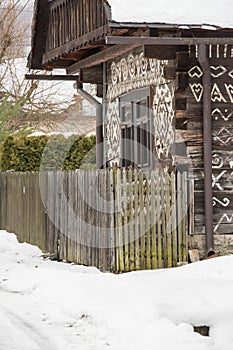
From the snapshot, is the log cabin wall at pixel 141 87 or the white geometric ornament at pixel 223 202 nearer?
the white geometric ornament at pixel 223 202

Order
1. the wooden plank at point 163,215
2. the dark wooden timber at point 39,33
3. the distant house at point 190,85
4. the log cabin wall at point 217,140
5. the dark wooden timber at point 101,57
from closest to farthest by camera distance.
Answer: the wooden plank at point 163,215
the distant house at point 190,85
the log cabin wall at point 217,140
the dark wooden timber at point 101,57
the dark wooden timber at point 39,33

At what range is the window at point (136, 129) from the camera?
14.4 meters

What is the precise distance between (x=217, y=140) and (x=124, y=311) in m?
5.29

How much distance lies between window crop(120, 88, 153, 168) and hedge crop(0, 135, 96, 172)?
783 cm

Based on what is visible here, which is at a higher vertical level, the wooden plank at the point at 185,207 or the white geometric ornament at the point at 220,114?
the white geometric ornament at the point at 220,114

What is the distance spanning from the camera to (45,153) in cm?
2439

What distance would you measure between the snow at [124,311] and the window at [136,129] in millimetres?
4274

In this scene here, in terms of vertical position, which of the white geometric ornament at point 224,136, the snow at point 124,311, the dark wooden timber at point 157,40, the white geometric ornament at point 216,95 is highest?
the dark wooden timber at point 157,40

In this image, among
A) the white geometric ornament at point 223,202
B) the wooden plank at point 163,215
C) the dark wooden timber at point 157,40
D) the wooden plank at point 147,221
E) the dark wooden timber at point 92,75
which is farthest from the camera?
the dark wooden timber at point 92,75

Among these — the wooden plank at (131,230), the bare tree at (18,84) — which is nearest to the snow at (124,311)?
the wooden plank at (131,230)

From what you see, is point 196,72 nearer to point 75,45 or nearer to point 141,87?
point 141,87

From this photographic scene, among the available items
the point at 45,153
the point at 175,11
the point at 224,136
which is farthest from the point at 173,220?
the point at 45,153

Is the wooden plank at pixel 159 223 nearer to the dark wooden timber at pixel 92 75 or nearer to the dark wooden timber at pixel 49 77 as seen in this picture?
the dark wooden timber at pixel 92 75

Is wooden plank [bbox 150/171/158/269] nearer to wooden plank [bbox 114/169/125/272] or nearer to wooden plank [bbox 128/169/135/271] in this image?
wooden plank [bbox 128/169/135/271]
